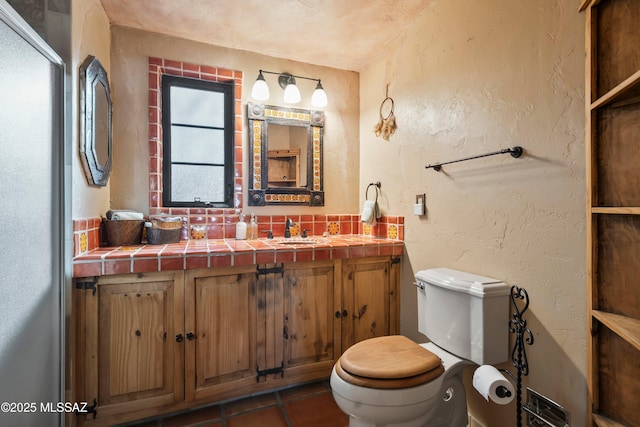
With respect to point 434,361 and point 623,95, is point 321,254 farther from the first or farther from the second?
point 623,95

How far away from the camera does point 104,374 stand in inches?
57.4

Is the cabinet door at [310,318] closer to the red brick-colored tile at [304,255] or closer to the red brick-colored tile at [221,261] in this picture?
the red brick-colored tile at [304,255]

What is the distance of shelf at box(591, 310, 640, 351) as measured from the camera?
2.58 ft

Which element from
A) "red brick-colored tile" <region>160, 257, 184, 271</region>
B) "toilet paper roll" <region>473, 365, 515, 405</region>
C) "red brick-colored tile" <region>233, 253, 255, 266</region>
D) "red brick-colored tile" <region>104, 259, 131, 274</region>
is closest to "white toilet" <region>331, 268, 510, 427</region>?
"toilet paper roll" <region>473, 365, 515, 405</region>

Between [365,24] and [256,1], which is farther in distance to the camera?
[365,24]

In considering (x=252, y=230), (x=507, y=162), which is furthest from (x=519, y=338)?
(x=252, y=230)

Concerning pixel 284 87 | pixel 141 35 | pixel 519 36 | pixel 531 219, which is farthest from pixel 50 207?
pixel 519 36

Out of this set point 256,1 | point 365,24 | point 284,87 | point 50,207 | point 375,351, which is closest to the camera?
point 50,207

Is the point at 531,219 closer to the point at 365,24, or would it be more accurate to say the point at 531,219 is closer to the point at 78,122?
the point at 365,24

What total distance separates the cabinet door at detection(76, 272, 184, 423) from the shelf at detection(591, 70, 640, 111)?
185 cm

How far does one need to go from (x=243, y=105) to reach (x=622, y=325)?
Answer: 92.1 inches

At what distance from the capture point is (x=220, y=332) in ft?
5.40

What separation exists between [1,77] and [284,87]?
1.75 m

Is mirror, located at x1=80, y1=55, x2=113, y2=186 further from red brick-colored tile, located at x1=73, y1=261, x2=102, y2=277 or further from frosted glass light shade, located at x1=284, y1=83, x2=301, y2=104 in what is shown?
frosted glass light shade, located at x1=284, y1=83, x2=301, y2=104
